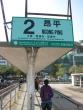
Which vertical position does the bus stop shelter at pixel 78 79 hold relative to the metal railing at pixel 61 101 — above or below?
above

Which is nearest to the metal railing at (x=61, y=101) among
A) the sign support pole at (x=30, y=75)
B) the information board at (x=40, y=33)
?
the sign support pole at (x=30, y=75)

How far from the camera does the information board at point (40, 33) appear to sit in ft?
46.5

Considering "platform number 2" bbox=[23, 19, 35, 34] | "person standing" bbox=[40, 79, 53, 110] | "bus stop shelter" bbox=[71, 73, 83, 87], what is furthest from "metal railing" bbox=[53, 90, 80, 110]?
"bus stop shelter" bbox=[71, 73, 83, 87]

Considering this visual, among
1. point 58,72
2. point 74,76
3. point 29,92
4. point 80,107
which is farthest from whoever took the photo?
point 58,72

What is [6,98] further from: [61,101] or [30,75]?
[30,75]

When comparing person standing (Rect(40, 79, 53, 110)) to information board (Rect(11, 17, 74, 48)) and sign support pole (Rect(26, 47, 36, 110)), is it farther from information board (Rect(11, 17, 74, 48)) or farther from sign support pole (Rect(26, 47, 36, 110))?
information board (Rect(11, 17, 74, 48))

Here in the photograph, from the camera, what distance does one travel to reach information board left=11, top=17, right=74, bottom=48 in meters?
14.2

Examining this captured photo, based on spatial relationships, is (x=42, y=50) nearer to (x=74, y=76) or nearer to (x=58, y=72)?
(x=74, y=76)

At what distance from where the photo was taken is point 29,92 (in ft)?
49.6

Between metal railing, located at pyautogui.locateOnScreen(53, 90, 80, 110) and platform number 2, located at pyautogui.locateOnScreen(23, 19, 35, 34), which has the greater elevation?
platform number 2, located at pyautogui.locateOnScreen(23, 19, 35, 34)

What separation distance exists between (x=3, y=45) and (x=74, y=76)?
8298cm

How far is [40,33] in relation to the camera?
14344 mm

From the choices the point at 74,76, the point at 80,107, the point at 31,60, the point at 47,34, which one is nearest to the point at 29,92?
the point at 31,60

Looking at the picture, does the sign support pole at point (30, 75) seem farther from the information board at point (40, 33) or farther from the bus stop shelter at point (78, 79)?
the bus stop shelter at point (78, 79)
